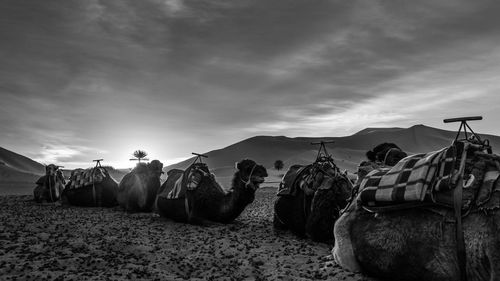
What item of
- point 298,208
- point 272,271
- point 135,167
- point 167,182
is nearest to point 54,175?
point 135,167

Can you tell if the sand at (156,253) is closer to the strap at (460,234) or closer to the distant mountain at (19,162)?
the strap at (460,234)

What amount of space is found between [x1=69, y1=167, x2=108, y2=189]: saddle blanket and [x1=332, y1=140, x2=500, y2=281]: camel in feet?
42.3

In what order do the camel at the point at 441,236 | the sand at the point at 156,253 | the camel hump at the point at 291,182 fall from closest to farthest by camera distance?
the camel at the point at 441,236
the sand at the point at 156,253
the camel hump at the point at 291,182

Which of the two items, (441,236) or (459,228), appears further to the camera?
(441,236)

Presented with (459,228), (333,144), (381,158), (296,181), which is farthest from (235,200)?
(333,144)

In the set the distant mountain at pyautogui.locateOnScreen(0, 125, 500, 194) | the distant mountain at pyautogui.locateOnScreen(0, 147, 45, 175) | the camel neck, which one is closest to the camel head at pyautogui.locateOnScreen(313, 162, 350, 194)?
the camel neck

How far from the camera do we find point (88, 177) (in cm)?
1608

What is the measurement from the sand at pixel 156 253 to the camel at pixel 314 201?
0.32 meters

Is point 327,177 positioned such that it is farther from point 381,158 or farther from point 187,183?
point 187,183

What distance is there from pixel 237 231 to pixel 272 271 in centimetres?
375

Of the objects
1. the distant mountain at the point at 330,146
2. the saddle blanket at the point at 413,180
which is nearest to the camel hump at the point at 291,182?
the saddle blanket at the point at 413,180

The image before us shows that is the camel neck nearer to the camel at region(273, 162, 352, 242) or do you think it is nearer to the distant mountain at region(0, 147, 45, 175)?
the camel at region(273, 162, 352, 242)

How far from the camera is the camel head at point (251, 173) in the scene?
389 inches

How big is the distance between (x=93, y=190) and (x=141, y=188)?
3.16 m
